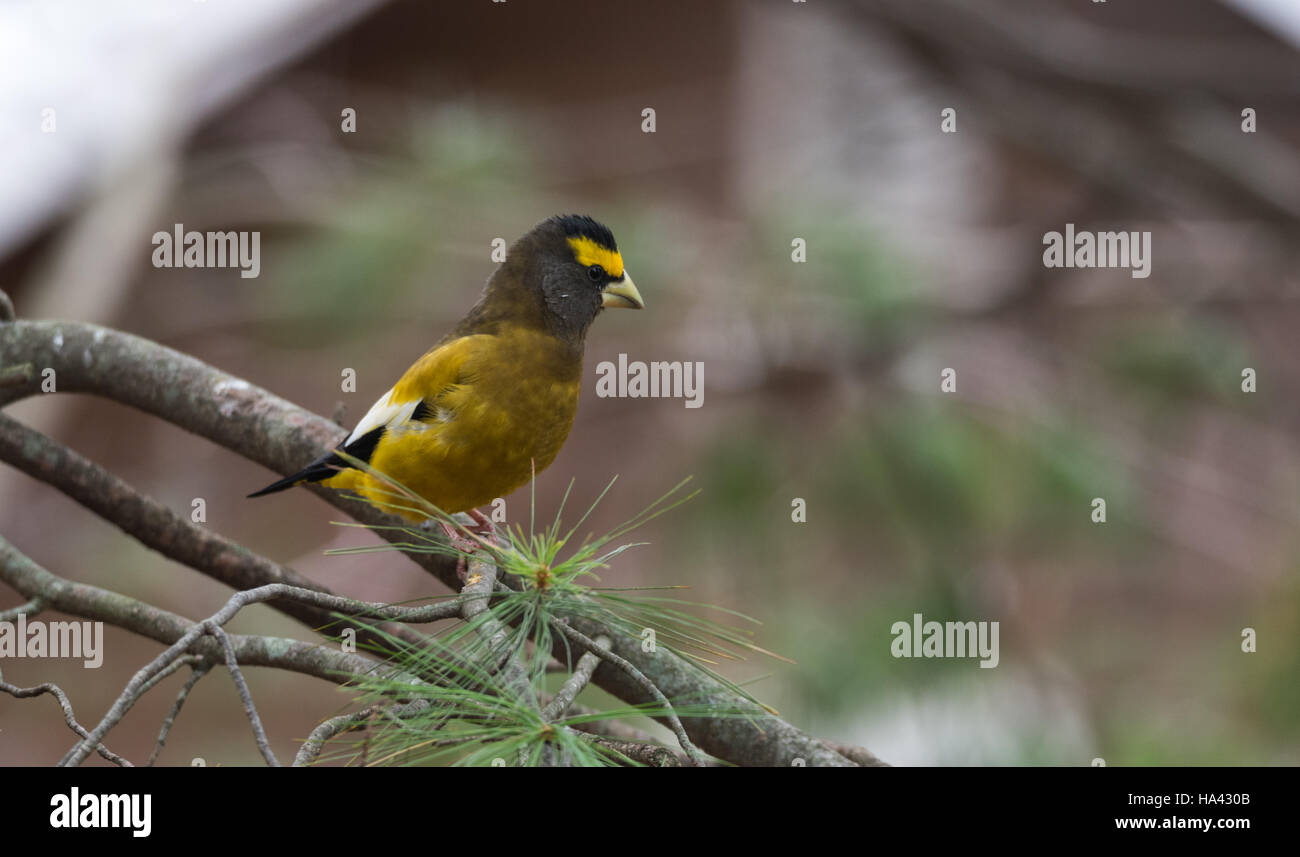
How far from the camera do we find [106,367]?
2.06 m

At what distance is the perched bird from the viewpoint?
6.01 ft

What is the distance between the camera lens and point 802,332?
3.88 meters

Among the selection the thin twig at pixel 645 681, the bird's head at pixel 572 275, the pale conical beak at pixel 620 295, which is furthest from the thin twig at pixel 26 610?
the pale conical beak at pixel 620 295

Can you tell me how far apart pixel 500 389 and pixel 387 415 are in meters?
0.24

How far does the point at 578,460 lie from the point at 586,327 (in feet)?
16.4

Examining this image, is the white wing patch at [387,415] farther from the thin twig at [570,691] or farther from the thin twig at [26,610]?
the thin twig at [570,691]

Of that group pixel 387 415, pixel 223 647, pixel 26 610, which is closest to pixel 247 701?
pixel 223 647

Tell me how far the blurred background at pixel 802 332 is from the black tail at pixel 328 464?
694 millimetres

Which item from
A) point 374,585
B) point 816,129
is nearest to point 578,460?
point 374,585

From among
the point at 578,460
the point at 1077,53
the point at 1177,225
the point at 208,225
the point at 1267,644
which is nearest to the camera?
the point at 1267,644

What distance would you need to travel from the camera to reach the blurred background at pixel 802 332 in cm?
384

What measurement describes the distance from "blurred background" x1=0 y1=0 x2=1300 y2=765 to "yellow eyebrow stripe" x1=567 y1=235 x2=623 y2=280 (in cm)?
89

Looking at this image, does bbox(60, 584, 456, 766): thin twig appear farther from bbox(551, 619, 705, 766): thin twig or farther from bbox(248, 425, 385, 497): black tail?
bbox(248, 425, 385, 497): black tail

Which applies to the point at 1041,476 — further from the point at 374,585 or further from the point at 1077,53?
the point at 374,585
